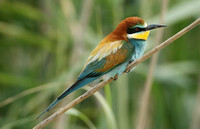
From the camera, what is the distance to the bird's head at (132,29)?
160 centimetres

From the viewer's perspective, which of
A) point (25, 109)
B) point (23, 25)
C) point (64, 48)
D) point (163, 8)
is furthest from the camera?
point (23, 25)

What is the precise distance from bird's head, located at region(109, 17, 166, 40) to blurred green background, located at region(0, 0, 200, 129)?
0.53m

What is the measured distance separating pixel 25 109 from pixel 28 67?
42 cm

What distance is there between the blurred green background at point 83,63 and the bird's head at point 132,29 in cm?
53

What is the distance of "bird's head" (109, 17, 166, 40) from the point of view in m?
1.60

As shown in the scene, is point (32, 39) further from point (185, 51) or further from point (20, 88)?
point (185, 51)

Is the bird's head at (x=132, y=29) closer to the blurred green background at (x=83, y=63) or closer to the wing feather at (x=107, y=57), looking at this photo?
the wing feather at (x=107, y=57)

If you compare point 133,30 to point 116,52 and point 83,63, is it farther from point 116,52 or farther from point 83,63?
point 83,63

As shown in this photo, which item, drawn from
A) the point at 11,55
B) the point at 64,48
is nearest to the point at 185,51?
the point at 64,48

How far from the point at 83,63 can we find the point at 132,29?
683mm

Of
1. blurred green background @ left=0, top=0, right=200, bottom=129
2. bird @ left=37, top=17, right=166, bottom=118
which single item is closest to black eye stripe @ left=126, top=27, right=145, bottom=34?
bird @ left=37, top=17, right=166, bottom=118


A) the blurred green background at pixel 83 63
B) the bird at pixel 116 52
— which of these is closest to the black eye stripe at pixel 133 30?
the bird at pixel 116 52

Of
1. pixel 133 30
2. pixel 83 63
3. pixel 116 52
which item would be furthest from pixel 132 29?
pixel 83 63

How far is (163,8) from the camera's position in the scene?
1617 mm
